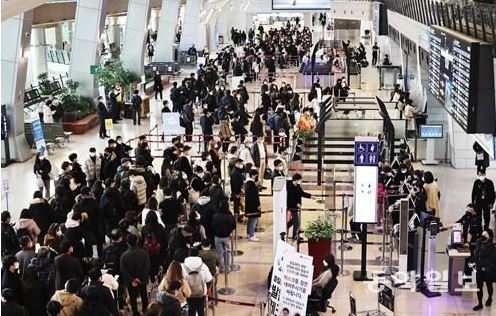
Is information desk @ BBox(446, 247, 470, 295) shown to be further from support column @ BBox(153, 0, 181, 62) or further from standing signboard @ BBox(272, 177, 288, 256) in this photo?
support column @ BBox(153, 0, 181, 62)

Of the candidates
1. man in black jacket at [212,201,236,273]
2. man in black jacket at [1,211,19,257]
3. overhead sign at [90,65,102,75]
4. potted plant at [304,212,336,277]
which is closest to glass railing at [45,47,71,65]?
overhead sign at [90,65,102,75]

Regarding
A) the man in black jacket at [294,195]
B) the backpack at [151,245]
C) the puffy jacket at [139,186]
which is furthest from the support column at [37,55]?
the backpack at [151,245]

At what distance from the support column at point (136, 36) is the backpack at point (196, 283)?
85.1 ft

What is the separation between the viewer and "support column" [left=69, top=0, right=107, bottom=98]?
89.5ft

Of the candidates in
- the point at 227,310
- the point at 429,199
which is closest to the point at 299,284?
the point at 227,310

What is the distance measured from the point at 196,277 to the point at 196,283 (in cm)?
8

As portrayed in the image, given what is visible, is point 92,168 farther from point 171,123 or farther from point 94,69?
point 94,69

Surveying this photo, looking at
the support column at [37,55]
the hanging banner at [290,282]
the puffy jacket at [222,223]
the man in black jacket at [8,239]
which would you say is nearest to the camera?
the hanging banner at [290,282]

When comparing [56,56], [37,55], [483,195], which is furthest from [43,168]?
[56,56]

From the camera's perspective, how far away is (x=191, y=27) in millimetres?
47719

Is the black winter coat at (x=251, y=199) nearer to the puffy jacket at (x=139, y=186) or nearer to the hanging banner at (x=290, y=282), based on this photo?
the puffy jacket at (x=139, y=186)

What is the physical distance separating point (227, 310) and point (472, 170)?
10893mm

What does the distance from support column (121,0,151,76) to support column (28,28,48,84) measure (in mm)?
6230

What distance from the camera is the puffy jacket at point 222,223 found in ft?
37.0
